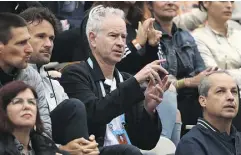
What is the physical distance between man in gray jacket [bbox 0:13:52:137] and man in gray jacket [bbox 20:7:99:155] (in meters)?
0.17

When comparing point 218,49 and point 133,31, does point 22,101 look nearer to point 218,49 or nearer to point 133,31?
point 133,31

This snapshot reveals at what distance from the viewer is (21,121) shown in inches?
184

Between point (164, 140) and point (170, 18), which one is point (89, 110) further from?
point (170, 18)

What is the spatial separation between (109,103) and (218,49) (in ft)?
7.98

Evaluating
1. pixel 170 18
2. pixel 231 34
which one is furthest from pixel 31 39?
pixel 231 34

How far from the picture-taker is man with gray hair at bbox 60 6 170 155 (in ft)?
17.5

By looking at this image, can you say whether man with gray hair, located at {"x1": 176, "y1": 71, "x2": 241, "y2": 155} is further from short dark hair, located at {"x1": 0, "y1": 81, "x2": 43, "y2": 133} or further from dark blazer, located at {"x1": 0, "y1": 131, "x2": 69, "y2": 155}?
short dark hair, located at {"x1": 0, "y1": 81, "x2": 43, "y2": 133}

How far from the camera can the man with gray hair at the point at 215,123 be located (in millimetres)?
5383

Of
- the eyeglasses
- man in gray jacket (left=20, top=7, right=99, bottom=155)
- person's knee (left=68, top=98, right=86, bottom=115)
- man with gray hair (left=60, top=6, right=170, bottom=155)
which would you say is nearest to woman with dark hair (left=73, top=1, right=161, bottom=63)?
man with gray hair (left=60, top=6, right=170, bottom=155)

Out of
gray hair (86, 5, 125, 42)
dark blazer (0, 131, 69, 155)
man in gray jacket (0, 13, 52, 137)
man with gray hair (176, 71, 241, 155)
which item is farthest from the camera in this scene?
gray hair (86, 5, 125, 42)

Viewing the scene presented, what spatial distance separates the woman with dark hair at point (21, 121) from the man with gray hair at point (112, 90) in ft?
2.25

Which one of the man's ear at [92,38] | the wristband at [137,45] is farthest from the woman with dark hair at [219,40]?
the man's ear at [92,38]

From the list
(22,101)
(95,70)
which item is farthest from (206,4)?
(22,101)

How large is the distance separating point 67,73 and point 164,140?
95 cm
